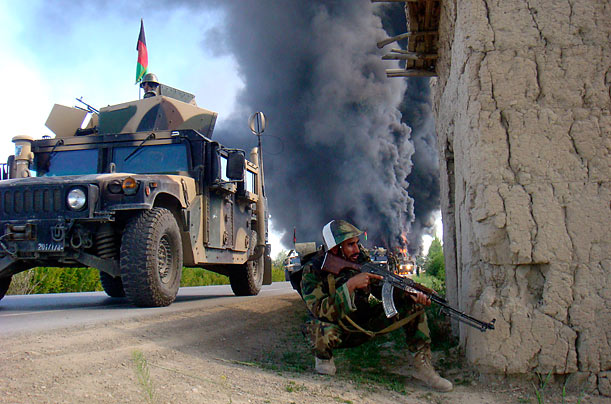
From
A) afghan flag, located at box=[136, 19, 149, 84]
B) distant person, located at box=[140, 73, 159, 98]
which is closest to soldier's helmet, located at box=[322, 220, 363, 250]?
distant person, located at box=[140, 73, 159, 98]

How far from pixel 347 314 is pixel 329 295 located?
17 centimetres

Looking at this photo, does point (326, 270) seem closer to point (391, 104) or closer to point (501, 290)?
point (501, 290)

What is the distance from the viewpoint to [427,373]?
3275 mm

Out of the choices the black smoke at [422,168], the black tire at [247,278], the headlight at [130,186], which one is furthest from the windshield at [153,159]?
the black smoke at [422,168]

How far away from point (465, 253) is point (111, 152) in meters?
4.40

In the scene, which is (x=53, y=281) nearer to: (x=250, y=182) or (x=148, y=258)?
(x=250, y=182)

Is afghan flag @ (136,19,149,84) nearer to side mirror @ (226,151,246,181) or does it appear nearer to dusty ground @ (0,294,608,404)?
side mirror @ (226,151,246,181)

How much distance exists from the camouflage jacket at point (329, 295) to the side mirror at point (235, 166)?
2946 mm

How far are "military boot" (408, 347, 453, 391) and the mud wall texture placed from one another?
27 centimetres

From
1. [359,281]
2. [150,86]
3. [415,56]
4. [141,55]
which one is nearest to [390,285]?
[359,281]

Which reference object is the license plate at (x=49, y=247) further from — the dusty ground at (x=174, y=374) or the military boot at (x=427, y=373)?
the military boot at (x=427, y=373)

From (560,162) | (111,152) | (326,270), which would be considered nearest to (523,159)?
(560,162)

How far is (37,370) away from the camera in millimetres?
2617

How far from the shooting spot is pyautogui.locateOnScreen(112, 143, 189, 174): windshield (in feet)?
20.6
